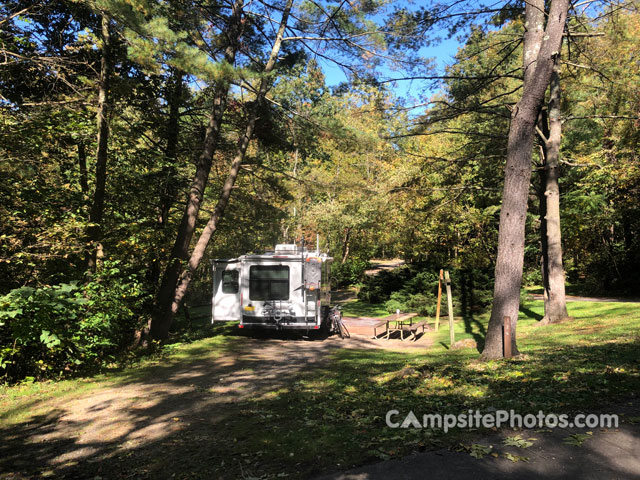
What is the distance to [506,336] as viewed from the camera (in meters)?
7.73

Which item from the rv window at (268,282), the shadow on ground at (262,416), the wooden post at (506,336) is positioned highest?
the rv window at (268,282)

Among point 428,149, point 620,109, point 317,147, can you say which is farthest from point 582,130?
point 317,147

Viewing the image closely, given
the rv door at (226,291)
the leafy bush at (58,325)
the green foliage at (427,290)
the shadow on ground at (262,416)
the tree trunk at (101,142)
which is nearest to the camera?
the shadow on ground at (262,416)

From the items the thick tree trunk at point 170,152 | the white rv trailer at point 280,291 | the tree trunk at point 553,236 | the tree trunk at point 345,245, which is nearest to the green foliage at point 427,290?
the tree trunk at point 553,236

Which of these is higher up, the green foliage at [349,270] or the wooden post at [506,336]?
the green foliage at [349,270]

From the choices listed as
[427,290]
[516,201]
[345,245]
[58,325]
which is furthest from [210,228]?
[345,245]

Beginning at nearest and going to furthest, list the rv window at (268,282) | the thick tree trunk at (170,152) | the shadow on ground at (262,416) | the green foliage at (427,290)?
the shadow on ground at (262,416), the thick tree trunk at (170,152), the rv window at (268,282), the green foliage at (427,290)

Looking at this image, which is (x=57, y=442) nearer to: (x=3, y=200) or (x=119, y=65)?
(x=3, y=200)

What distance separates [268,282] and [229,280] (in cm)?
145

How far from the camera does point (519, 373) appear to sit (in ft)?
19.9

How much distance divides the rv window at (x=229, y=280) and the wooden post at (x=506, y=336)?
8.65m

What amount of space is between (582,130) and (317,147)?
1558 centimetres

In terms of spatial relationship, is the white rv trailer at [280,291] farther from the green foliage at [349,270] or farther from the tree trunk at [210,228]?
the green foliage at [349,270]

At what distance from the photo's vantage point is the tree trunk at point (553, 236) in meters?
13.3
